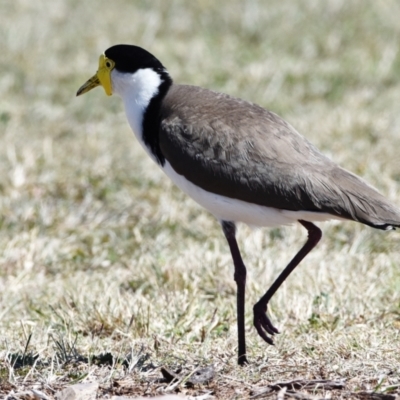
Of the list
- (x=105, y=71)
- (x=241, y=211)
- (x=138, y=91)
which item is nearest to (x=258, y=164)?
(x=241, y=211)

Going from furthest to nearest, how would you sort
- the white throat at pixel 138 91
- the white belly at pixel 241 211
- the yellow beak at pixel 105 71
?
the yellow beak at pixel 105 71
the white throat at pixel 138 91
the white belly at pixel 241 211

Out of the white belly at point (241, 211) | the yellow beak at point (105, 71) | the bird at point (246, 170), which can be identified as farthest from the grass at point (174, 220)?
the yellow beak at point (105, 71)

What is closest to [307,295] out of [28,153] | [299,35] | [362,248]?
[362,248]

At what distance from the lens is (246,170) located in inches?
178

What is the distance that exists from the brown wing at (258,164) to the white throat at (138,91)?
23 cm

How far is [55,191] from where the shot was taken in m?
7.75

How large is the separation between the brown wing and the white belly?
0.17 ft

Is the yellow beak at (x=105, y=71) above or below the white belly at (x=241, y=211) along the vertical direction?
above

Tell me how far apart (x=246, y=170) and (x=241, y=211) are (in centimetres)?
22

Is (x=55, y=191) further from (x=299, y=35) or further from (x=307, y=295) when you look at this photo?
(x=299, y=35)

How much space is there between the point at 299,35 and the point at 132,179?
4.67m

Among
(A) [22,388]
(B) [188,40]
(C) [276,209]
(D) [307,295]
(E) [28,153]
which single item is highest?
(B) [188,40]

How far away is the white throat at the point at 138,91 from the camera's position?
199 inches

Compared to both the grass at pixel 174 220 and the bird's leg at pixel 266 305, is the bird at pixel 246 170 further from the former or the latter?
the grass at pixel 174 220
